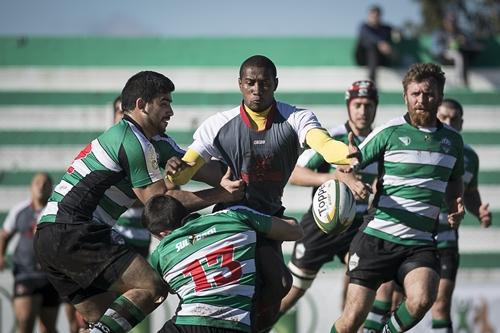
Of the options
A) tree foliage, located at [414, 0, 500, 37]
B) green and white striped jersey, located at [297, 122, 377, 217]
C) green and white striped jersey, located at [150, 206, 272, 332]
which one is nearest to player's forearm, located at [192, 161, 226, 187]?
green and white striped jersey, located at [150, 206, 272, 332]

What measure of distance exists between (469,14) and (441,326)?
21.7m

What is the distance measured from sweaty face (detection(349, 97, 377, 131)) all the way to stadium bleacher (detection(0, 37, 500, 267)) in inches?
228

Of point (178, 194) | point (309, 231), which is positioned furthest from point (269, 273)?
point (309, 231)

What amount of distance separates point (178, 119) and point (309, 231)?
625 cm

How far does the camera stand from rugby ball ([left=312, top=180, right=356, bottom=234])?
22.2 ft

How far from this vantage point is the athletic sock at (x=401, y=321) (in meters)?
7.56

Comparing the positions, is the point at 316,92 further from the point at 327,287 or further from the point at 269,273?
the point at 269,273

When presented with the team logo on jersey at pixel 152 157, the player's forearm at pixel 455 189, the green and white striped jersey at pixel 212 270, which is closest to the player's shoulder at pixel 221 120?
the team logo on jersey at pixel 152 157

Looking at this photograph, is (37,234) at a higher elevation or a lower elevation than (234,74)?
lower

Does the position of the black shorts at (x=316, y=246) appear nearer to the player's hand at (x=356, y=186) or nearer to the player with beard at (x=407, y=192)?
the player with beard at (x=407, y=192)

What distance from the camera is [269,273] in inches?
274

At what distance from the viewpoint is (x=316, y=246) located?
9.48 m

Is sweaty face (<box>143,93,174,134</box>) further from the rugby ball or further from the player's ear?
the rugby ball

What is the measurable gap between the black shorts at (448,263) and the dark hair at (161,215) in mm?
3805
